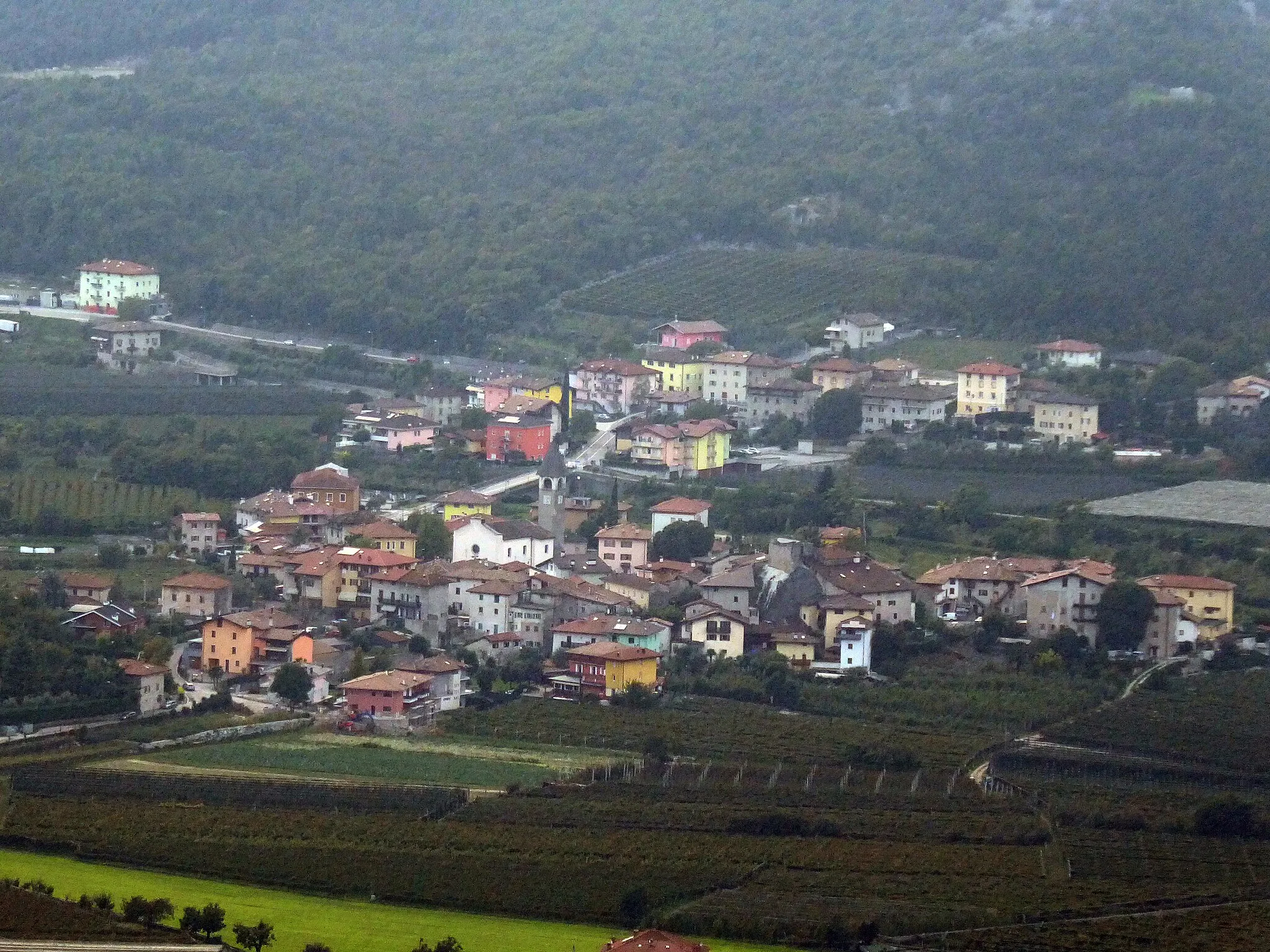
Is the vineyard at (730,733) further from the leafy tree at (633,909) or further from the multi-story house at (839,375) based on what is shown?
the multi-story house at (839,375)

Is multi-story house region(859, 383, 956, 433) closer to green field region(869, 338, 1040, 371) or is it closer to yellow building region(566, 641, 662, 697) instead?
green field region(869, 338, 1040, 371)

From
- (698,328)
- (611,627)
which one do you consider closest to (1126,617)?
(611,627)

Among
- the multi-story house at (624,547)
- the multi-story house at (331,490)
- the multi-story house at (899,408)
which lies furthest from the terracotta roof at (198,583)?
the multi-story house at (899,408)

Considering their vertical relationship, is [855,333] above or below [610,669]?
Answer: above

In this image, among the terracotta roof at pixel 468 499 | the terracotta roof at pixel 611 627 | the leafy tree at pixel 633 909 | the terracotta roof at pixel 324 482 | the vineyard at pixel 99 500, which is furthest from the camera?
the terracotta roof at pixel 324 482

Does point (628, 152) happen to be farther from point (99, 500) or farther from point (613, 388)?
point (99, 500)

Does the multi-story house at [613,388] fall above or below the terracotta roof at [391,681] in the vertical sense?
above
